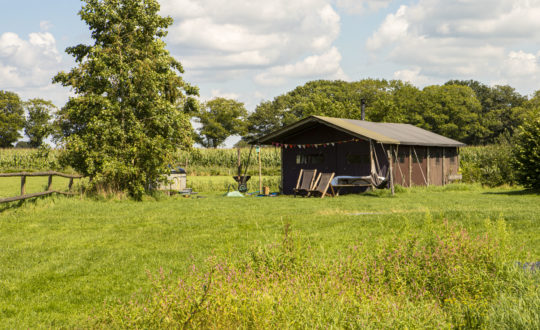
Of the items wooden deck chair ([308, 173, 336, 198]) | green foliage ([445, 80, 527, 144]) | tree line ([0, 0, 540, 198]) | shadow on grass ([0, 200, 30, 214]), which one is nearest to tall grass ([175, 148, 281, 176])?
wooden deck chair ([308, 173, 336, 198])

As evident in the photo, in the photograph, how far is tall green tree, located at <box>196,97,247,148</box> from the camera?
85562 millimetres

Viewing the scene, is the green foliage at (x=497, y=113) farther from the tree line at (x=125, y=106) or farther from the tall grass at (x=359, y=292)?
the tall grass at (x=359, y=292)

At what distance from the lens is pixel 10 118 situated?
8244 cm

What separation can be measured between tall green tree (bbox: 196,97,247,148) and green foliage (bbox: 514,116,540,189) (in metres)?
67.3

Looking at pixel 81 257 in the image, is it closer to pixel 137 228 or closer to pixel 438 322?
pixel 137 228

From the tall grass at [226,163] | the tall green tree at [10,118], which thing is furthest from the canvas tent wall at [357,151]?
the tall green tree at [10,118]

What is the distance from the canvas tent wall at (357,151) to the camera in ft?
76.8

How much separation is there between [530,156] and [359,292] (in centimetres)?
1732

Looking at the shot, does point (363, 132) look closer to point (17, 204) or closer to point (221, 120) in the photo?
point (17, 204)

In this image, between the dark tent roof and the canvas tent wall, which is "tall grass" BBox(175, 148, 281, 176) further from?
the dark tent roof

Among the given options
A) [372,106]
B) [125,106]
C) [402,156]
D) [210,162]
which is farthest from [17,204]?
[372,106]

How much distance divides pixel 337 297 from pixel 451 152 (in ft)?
88.3

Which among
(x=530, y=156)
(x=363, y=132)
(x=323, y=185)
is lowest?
(x=323, y=185)

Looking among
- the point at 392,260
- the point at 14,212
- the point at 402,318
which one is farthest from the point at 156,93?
the point at 402,318
